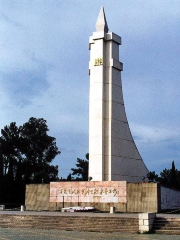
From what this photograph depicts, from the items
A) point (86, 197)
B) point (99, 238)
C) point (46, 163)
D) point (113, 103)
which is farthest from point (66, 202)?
point (46, 163)

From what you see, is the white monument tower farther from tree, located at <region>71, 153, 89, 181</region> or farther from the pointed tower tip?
tree, located at <region>71, 153, 89, 181</region>

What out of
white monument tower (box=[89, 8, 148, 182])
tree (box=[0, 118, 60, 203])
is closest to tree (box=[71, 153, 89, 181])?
tree (box=[0, 118, 60, 203])

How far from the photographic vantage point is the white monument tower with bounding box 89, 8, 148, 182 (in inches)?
1299

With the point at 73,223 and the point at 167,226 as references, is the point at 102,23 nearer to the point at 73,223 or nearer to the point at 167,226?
the point at 73,223

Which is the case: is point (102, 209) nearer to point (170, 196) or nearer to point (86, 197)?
point (86, 197)

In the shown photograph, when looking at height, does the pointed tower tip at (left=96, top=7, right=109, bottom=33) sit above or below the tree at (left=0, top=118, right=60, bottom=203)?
above

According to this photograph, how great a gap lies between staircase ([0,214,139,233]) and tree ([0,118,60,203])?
1229 inches

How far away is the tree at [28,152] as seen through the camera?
2154 inches

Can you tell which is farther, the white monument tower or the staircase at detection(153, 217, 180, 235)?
the white monument tower

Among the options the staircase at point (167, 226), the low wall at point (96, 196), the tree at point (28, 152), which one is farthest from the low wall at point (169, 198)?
the tree at point (28, 152)

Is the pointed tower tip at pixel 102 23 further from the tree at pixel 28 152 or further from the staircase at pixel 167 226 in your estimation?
the tree at pixel 28 152

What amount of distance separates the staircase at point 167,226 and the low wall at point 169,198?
11.0m

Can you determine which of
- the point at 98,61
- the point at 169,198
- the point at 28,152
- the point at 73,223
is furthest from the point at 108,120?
the point at 28,152

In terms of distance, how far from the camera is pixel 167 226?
716 inches
